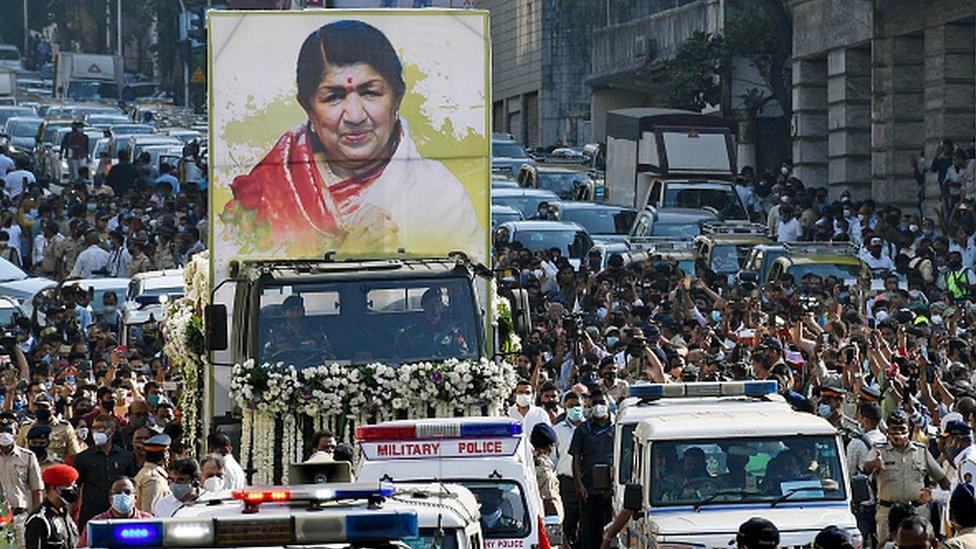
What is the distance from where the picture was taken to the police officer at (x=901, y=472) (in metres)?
18.2

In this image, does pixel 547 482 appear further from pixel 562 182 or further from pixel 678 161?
pixel 562 182

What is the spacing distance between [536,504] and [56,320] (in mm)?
17239

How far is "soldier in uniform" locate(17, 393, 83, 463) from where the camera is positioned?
20516mm

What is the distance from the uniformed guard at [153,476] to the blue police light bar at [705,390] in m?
3.41

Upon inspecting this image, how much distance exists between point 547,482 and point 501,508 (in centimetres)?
304

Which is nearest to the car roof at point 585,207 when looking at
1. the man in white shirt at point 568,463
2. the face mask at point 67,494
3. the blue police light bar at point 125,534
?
the man in white shirt at point 568,463

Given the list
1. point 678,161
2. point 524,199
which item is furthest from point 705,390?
point 678,161

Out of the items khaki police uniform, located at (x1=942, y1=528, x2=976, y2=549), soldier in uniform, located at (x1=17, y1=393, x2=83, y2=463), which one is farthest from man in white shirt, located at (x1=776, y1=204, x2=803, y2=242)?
khaki police uniform, located at (x1=942, y1=528, x2=976, y2=549)

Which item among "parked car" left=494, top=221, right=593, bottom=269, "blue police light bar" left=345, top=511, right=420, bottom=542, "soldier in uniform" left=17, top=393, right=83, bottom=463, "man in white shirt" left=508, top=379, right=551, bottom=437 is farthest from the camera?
"parked car" left=494, top=221, right=593, bottom=269

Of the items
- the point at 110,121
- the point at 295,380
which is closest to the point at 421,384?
the point at 295,380

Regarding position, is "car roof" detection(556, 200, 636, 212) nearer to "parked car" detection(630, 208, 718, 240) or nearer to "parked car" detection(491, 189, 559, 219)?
"parked car" detection(491, 189, 559, 219)

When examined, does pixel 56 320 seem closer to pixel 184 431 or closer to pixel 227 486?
pixel 184 431

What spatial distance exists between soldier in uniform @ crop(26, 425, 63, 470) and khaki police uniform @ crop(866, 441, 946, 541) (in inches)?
243

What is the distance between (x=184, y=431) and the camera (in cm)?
2036
